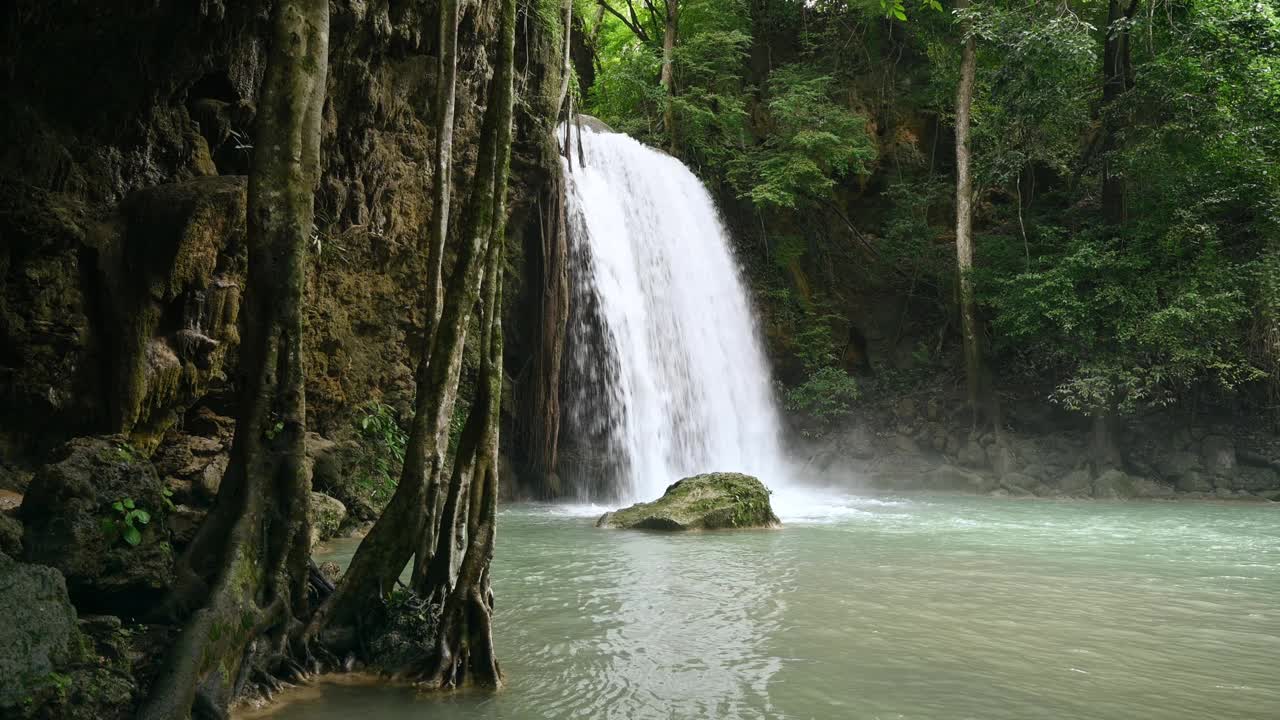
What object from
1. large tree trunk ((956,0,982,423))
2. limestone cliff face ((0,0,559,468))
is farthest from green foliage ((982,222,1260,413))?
limestone cliff face ((0,0,559,468))

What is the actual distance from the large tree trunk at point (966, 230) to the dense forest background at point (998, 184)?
0.15m

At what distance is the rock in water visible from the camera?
11.1 m

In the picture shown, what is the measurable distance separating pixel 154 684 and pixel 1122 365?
1777 cm

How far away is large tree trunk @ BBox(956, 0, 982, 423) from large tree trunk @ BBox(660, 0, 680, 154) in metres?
6.58

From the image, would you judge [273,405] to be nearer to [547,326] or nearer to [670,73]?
[547,326]

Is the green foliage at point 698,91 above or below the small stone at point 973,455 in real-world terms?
above

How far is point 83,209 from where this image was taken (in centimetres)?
739

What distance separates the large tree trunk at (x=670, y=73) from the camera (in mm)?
21578

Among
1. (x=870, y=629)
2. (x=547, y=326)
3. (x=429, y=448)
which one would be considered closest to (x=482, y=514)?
(x=429, y=448)

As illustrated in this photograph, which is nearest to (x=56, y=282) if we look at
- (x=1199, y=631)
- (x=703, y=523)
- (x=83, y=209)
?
(x=83, y=209)

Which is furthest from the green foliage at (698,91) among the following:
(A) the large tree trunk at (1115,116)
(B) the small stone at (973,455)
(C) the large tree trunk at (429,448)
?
(C) the large tree trunk at (429,448)

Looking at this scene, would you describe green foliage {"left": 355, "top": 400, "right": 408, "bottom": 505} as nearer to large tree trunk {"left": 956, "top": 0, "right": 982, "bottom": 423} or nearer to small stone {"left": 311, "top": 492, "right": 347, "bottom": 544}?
small stone {"left": 311, "top": 492, "right": 347, "bottom": 544}

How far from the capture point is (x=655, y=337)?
57.6 ft

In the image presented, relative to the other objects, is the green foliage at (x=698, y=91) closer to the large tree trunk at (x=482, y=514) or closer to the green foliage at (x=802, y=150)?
the green foliage at (x=802, y=150)
